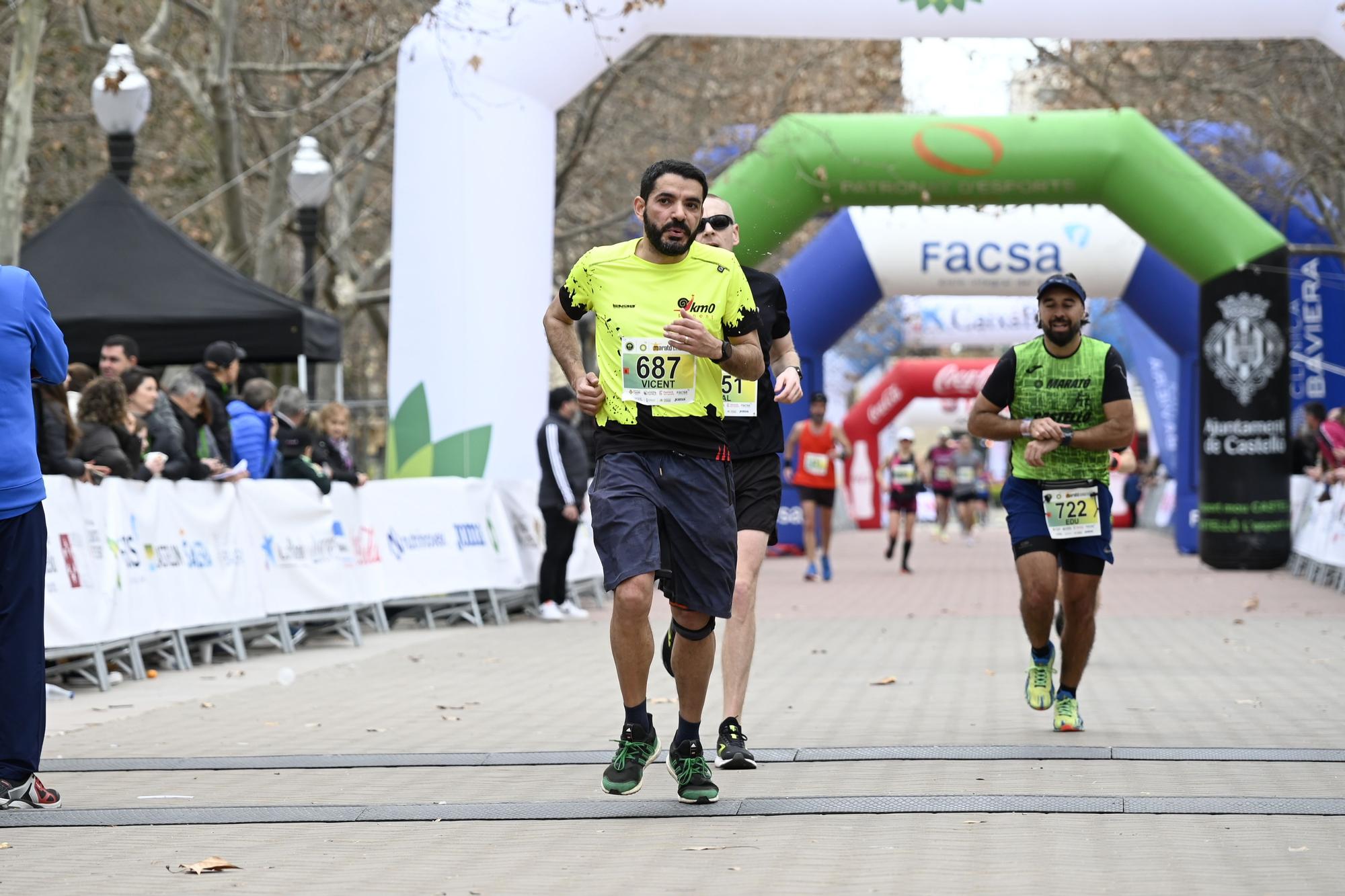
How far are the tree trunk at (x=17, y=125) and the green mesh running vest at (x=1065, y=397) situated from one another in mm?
8600

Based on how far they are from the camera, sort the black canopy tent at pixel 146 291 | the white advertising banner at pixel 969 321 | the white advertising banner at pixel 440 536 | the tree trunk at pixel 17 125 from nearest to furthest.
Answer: the tree trunk at pixel 17 125 → the white advertising banner at pixel 440 536 → the black canopy tent at pixel 146 291 → the white advertising banner at pixel 969 321

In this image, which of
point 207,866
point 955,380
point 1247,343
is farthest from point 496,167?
point 955,380

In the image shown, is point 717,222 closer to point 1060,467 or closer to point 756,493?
point 756,493

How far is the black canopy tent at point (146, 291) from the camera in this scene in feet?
49.5

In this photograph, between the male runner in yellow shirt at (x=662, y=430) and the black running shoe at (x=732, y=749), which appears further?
the black running shoe at (x=732, y=749)

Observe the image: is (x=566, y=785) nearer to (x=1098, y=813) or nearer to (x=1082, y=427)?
(x=1098, y=813)

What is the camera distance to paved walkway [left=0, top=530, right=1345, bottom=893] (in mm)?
5184

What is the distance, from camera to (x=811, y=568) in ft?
70.2

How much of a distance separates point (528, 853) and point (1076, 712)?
325 cm

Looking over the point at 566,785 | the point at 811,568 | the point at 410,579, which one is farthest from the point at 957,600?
the point at 566,785

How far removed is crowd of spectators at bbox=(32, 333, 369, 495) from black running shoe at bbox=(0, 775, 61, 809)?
325 cm

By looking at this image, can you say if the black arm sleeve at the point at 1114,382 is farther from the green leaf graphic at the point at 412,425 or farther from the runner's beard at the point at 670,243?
the green leaf graphic at the point at 412,425

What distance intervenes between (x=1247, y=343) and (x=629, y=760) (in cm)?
1591

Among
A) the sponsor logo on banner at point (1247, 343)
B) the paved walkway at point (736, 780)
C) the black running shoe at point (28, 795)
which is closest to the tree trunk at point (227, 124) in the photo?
the paved walkway at point (736, 780)
